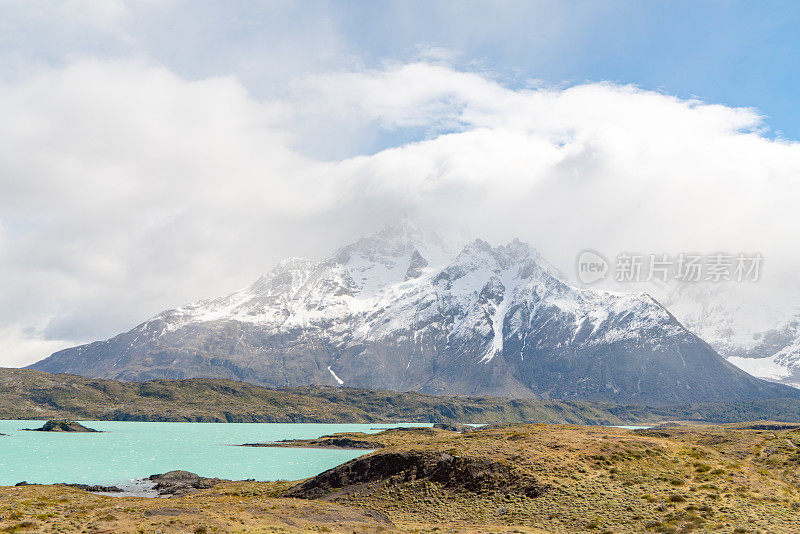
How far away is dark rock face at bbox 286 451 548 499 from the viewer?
236 feet

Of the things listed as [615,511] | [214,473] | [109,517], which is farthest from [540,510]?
[214,473]

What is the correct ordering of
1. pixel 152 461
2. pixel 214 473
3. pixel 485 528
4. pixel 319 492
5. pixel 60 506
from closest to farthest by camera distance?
pixel 485 528, pixel 60 506, pixel 319 492, pixel 214 473, pixel 152 461

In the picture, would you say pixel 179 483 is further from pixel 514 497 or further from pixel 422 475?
pixel 514 497

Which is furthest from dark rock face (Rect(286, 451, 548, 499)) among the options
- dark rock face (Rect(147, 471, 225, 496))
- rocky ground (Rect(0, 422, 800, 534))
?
dark rock face (Rect(147, 471, 225, 496))

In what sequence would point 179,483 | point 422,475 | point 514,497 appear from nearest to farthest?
point 514,497
point 422,475
point 179,483

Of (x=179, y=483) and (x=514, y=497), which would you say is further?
(x=179, y=483)

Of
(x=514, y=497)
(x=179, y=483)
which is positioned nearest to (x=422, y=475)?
(x=514, y=497)

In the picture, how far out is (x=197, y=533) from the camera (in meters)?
54.0

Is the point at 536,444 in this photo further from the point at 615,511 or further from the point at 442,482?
the point at 615,511

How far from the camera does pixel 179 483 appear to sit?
5032 inches

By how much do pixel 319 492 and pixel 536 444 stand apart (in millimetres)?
28722

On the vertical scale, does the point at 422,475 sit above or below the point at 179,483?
above

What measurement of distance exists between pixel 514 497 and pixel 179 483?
83663 mm

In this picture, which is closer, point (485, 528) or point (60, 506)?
point (485, 528)
